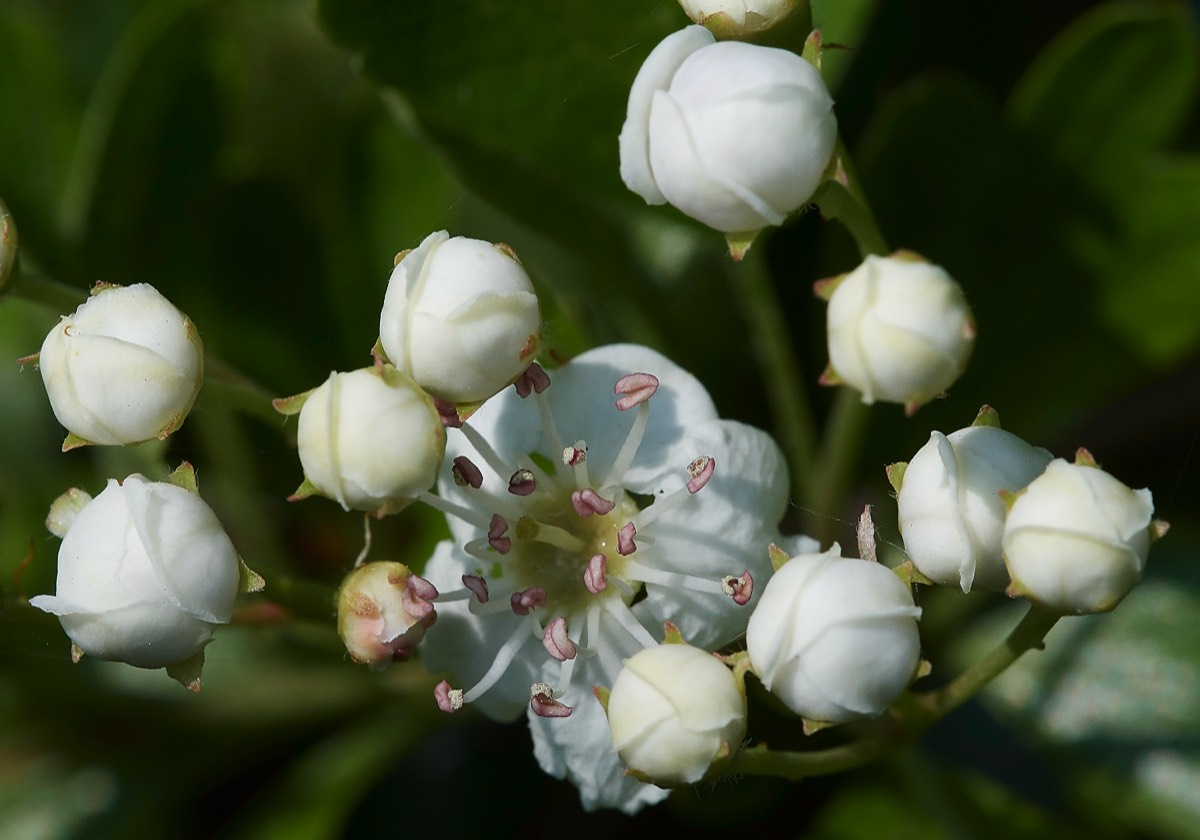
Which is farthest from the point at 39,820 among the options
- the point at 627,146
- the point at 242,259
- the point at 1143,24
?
the point at 1143,24

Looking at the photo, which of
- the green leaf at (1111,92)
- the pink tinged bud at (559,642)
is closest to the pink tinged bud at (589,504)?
the pink tinged bud at (559,642)

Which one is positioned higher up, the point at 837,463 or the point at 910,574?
the point at 910,574

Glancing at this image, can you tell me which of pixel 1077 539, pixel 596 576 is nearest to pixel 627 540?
pixel 596 576

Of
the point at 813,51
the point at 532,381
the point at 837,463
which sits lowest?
the point at 837,463

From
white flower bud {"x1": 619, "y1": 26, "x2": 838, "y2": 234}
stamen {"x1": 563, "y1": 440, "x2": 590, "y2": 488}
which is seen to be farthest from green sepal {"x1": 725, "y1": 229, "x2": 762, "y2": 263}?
stamen {"x1": 563, "y1": 440, "x2": 590, "y2": 488}

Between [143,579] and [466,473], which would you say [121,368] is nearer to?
[143,579]
